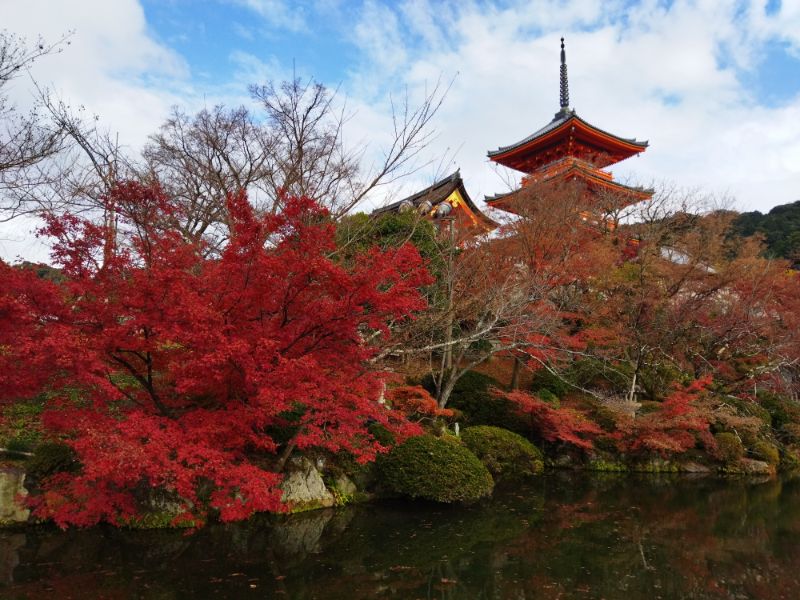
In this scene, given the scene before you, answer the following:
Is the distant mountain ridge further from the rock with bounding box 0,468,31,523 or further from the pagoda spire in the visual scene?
the rock with bounding box 0,468,31,523

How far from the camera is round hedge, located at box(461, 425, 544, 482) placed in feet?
37.3

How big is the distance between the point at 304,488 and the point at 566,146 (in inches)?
834

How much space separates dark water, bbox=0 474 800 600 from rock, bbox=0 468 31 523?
35 cm

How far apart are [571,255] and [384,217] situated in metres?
5.00

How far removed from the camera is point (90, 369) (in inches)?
222

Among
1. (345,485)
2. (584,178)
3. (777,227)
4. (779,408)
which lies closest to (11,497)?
(345,485)

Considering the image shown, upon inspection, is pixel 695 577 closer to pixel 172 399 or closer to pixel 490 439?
pixel 490 439

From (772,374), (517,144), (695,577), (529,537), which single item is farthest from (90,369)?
(517,144)

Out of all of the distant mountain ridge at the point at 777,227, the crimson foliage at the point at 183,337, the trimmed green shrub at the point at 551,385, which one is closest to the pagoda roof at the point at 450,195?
the trimmed green shrub at the point at 551,385

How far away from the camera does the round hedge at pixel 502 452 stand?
11.4m

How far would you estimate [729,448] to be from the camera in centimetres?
1353

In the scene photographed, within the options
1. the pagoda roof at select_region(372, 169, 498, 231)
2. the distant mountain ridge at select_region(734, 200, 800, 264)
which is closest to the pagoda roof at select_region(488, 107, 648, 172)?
the pagoda roof at select_region(372, 169, 498, 231)

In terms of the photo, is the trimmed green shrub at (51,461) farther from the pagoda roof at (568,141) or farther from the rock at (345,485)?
the pagoda roof at (568,141)

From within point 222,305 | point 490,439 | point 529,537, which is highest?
point 222,305
